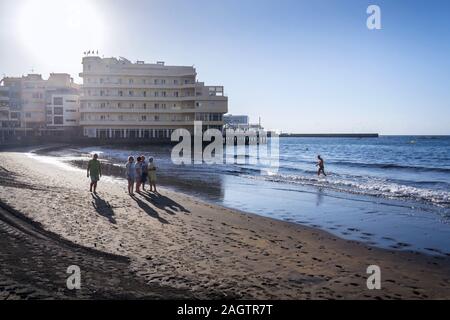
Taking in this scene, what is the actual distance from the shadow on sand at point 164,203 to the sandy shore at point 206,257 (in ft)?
1.14

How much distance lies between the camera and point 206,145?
7775 cm

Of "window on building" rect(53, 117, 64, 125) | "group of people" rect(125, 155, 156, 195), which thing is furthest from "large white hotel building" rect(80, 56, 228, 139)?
"group of people" rect(125, 155, 156, 195)

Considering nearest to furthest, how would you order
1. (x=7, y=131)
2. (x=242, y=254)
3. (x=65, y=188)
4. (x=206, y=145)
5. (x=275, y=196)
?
(x=242, y=254)
(x=65, y=188)
(x=275, y=196)
(x=206, y=145)
(x=7, y=131)

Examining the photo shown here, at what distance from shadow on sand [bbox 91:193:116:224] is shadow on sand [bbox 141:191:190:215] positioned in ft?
6.10

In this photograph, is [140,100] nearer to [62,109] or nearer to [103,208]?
[62,109]

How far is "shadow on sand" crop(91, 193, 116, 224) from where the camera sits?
11986 millimetres

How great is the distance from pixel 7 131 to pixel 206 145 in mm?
46938

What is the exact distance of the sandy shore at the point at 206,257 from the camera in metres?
6.39

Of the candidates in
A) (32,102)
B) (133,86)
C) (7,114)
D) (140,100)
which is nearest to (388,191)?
(140,100)

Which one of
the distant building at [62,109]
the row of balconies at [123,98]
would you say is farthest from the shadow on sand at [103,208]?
the distant building at [62,109]

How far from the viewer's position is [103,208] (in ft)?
43.5
